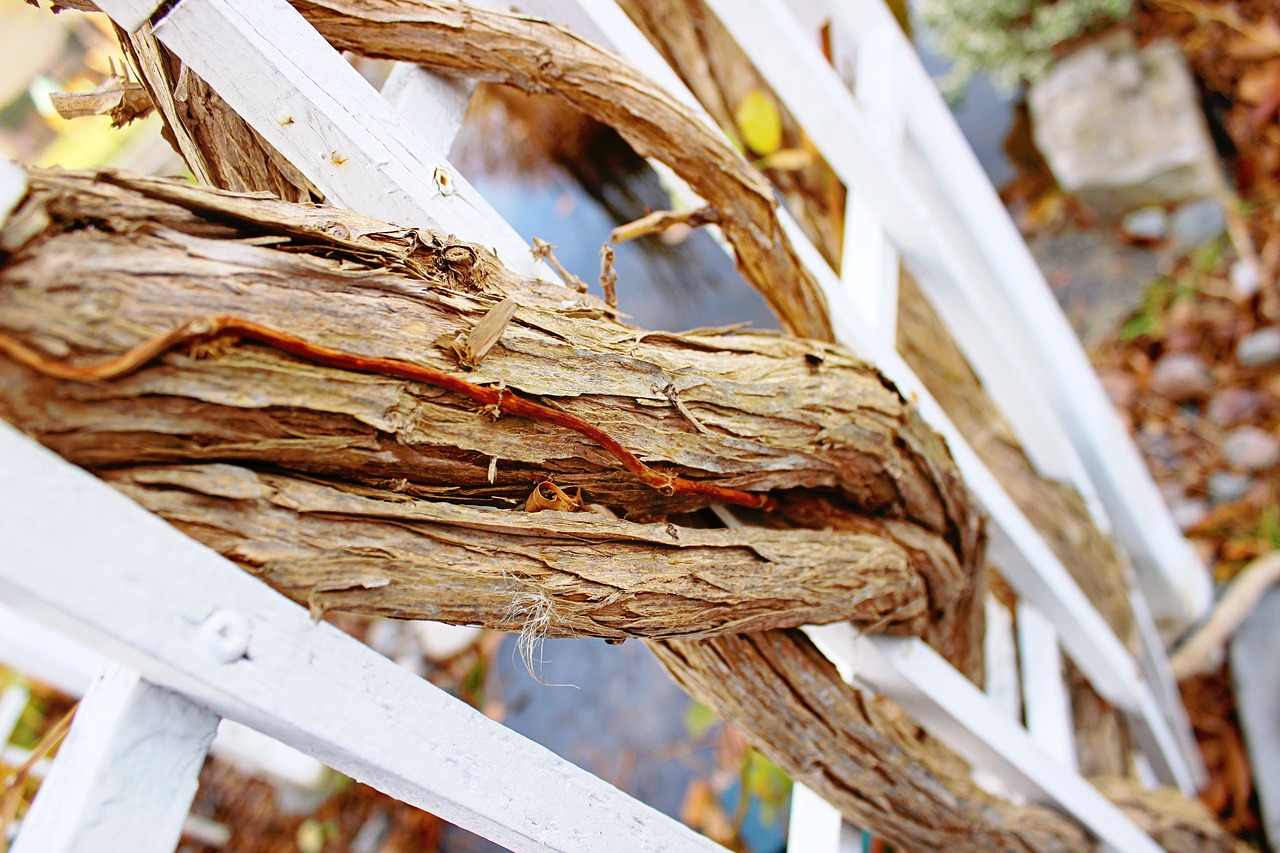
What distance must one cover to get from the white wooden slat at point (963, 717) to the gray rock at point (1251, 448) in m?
1.27

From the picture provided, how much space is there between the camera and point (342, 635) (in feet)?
1.58

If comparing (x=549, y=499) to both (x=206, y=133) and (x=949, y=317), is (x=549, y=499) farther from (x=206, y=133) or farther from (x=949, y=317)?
(x=949, y=317)

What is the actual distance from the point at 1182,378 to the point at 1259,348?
183 mm

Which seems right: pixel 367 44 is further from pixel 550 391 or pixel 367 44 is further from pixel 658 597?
pixel 658 597

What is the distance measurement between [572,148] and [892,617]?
2547 mm

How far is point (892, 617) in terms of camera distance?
890mm

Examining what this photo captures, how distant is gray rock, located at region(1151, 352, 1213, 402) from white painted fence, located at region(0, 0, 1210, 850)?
136 centimetres

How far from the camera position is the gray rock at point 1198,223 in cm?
241

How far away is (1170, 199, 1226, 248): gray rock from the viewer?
2405 millimetres

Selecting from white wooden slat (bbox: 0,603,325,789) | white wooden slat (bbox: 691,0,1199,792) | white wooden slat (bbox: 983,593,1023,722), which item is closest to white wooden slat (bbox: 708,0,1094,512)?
white wooden slat (bbox: 691,0,1199,792)

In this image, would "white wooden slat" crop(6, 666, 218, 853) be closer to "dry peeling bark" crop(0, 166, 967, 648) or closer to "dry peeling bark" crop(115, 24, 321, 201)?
"dry peeling bark" crop(0, 166, 967, 648)

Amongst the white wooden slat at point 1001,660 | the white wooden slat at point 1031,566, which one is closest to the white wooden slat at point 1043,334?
the white wooden slat at point 1031,566

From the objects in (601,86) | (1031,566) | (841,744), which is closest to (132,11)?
(601,86)

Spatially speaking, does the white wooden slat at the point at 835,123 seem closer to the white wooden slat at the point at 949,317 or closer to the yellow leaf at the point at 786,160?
the white wooden slat at the point at 949,317
